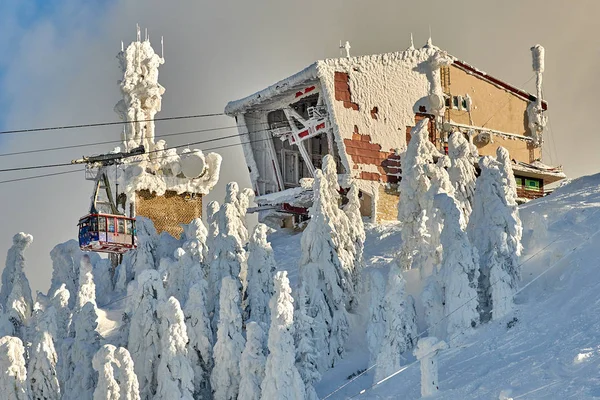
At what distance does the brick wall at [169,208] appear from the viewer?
7838 centimetres

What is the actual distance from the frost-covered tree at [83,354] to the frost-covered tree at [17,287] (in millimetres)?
5146

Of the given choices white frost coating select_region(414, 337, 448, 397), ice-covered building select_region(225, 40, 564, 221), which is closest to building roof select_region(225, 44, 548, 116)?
ice-covered building select_region(225, 40, 564, 221)

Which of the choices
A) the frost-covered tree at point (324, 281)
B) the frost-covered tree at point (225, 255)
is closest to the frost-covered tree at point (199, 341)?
the frost-covered tree at point (225, 255)

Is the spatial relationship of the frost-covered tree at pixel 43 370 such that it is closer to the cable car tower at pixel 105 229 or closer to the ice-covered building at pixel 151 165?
the cable car tower at pixel 105 229

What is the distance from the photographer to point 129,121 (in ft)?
257

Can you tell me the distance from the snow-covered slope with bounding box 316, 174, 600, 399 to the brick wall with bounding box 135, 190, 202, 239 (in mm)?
25855

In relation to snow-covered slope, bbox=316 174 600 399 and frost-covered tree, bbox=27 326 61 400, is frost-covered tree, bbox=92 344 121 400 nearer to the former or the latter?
frost-covered tree, bbox=27 326 61 400

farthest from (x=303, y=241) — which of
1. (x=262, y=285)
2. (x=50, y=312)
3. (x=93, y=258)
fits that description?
(x=93, y=258)

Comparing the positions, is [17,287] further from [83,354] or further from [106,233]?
[106,233]

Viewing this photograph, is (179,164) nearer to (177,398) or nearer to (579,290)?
(177,398)

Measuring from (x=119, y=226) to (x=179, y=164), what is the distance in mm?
30344

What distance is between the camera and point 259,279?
5881 centimetres

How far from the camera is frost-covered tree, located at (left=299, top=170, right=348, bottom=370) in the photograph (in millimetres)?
55375

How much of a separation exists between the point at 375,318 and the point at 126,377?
9.84 meters
